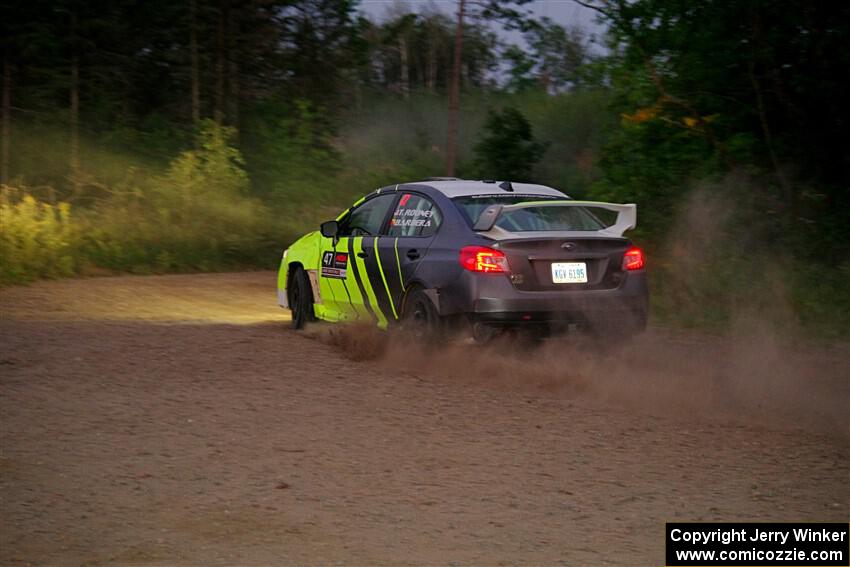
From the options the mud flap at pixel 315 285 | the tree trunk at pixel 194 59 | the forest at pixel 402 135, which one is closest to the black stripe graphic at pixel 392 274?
the mud flap at pixel 315 285

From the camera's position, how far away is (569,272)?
9.41m

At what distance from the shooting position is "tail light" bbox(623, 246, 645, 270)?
973 centimetres

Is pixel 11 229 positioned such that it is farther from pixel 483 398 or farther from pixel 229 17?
pixel 229 17

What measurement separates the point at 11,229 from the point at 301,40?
19.9 m

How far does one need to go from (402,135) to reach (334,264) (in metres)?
30.3

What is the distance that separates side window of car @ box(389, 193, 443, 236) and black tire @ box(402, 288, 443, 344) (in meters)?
0.60

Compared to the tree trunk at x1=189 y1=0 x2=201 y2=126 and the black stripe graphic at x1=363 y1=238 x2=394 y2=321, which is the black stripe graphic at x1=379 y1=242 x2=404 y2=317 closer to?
the black stripe graphic at x1=363 y1=238 x2=394 y2=321

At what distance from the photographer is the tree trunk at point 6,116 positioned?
30547 mm

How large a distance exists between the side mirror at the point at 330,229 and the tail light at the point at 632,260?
3.18 metres

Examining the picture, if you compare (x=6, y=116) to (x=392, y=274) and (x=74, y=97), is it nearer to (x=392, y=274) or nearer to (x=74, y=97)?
(x=74, y=97)

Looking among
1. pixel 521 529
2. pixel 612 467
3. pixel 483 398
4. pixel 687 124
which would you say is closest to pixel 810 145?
pixel 687 124

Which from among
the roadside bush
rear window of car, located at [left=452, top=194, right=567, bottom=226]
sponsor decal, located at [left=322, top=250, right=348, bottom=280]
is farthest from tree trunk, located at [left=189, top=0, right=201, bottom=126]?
rear window of car, located at [left=452, top=194, right=567, bottom=226]

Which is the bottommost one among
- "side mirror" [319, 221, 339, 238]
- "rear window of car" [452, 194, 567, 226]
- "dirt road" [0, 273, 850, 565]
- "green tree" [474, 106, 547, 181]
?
"dirt road" [0, 273, 850, 565]

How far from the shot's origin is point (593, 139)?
3350 cm
